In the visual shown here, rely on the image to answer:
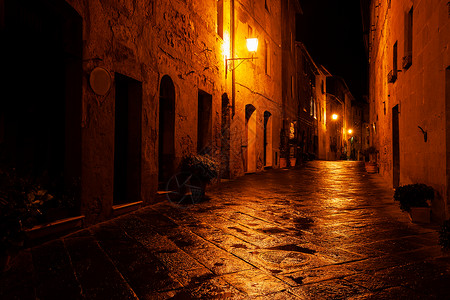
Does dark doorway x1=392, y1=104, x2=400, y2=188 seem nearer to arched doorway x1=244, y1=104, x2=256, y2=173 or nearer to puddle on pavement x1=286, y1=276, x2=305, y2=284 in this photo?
arched doorway x1=244, y1=104, x2=256, y2=173

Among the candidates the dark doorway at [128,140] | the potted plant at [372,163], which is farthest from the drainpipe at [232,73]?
the potted plant at [372,163]

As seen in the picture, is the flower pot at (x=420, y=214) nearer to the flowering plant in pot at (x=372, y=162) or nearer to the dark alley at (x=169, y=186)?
the dark alley at (x=169, y=186)

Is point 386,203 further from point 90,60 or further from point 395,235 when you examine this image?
point 90,60

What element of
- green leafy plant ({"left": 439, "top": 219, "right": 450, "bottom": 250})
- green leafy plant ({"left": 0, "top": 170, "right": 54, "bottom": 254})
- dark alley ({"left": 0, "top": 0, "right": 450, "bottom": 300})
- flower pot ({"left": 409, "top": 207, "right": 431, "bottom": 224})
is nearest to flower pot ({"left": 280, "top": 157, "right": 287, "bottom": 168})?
dark alley ({"left": 0, "top": 0, "right": 450, "bottom": 300})

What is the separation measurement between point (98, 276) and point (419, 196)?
4823 mm

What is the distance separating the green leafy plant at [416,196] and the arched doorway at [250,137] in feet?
28.0

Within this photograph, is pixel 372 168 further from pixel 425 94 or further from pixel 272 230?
pixel 272 230

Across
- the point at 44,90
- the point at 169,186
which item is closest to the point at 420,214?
the point at 169,186

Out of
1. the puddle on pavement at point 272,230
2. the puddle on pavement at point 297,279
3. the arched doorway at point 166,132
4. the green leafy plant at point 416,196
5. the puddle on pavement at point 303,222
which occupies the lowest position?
the puddle on pavement at point 297,279

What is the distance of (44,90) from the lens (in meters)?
5.08

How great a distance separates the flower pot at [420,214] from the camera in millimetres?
5680

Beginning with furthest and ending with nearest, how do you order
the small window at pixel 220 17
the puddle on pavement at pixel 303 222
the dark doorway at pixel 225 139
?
1. the dark doorway at pixel 225 139
2. the small window at pixel 220 17
3. the puddle on pavement at pixel 303 222

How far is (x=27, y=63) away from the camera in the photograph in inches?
189

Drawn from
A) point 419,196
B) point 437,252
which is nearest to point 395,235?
point 437,252
